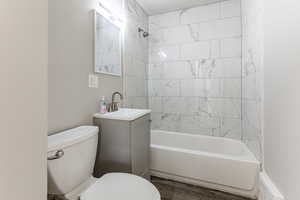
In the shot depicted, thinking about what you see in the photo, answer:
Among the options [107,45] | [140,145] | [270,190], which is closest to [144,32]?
[107,45]

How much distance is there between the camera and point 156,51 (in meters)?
2.67

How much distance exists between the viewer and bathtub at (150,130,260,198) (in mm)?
1452

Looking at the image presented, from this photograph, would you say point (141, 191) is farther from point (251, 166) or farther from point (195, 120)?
point (195, 120)

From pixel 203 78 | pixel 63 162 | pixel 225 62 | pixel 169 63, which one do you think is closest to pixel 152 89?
pixel 169 63

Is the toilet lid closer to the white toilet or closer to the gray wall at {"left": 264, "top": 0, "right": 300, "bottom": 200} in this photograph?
the white toilet

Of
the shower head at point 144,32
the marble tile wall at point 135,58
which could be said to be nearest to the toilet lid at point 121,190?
the marble tile wall at point 135,58

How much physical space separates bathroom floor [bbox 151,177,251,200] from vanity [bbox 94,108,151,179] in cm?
40

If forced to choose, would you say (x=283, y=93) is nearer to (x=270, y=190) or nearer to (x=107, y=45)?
(x=270, y=190)

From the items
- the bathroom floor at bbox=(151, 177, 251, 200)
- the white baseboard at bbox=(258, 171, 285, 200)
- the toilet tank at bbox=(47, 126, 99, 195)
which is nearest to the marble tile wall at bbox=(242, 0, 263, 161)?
the white baseboard at bbox=(258, 171, 285, 200)

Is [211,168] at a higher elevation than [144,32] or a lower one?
lower

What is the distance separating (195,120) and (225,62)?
1.00m

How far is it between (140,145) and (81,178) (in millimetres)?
558

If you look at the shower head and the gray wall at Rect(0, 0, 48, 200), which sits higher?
the shower head

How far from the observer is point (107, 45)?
5.54 feet
